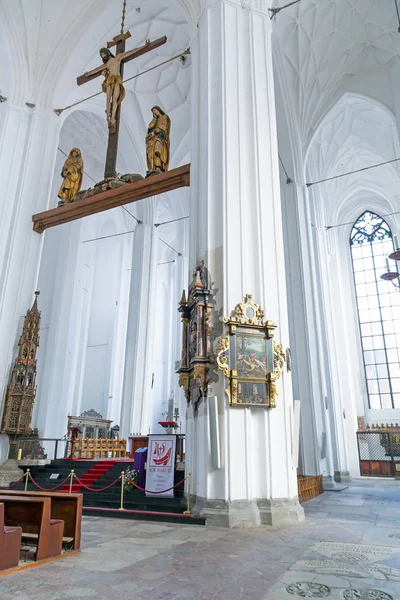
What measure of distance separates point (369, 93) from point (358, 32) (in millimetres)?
1850

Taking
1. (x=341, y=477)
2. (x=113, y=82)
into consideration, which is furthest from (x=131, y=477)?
(x=113, y=82)

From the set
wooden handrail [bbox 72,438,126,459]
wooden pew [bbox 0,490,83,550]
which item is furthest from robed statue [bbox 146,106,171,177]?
wooden handrail [bbox 72,438,126,459]

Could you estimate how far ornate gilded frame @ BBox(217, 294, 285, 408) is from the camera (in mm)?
6203

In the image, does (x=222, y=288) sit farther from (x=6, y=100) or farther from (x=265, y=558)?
(x=6, y=100)

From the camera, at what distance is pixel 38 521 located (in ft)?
12.0

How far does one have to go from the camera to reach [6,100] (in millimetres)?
11406

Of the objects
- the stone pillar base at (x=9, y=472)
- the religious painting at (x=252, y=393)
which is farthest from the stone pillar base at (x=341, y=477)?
the stone pillar base at (x=9, y=472)

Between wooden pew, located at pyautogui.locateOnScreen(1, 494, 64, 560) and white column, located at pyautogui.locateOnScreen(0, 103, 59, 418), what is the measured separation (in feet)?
19.8

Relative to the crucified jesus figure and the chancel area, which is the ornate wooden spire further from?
the crucified jesus figure

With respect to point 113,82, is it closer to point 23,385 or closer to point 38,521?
point 23,385

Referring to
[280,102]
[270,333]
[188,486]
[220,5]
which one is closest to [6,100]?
[220,5]

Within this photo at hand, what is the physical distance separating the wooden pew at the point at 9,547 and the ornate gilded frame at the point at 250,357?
3364mm

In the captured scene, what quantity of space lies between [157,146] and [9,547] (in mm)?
8410

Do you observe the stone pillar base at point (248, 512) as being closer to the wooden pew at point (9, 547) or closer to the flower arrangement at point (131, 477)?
the flower arrangement at point (131, 477)
